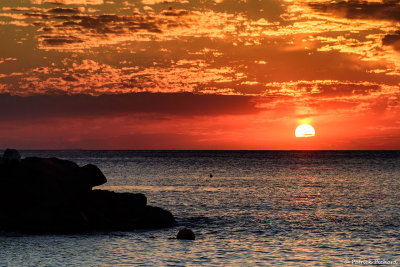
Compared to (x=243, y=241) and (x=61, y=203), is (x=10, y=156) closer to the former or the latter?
(x=61, y=203)

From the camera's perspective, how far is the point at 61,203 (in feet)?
148

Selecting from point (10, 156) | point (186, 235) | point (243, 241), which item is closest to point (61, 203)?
point (10, 156)

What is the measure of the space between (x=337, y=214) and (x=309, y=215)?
368 centimetres

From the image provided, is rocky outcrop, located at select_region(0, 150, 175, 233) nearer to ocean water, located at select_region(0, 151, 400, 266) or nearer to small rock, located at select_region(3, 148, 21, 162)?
small rock, located at select_region(3, 148, 21, 162)

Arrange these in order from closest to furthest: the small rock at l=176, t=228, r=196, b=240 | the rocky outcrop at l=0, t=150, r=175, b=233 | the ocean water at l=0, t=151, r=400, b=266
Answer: the ocean water at l=0, t=151, r=400, b=266 < the small rock at l=176, t=228, r=196, b=240 < the rocky outcrop at l=0, t=150, r=175, b=233

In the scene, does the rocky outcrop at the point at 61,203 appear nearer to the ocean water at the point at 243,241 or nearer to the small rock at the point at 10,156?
the small rock at the point at 10,156

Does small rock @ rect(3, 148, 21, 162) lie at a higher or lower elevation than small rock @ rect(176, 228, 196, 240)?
higher

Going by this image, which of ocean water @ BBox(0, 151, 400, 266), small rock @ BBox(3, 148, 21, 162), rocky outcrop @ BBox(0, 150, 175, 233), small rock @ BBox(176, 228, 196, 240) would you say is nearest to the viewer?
ocean water @ BBox(0, 151, 400, 266)

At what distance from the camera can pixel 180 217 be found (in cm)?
5331

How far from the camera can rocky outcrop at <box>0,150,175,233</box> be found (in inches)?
1716

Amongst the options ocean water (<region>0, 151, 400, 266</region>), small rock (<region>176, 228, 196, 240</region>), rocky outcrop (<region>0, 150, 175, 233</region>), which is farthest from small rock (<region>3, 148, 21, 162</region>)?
small rock (<region>176, 228, 196, 240</region>)

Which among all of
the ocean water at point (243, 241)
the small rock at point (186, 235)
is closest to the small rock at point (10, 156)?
the ocean water at point (243, 241)

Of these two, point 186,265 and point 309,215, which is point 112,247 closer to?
point 186,265

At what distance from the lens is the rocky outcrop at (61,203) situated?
43.6m
